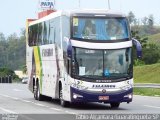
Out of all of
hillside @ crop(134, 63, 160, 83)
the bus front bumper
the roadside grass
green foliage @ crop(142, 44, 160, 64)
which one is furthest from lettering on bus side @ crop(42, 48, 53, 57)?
green foliage @ crop(142, 44, 160, 64)

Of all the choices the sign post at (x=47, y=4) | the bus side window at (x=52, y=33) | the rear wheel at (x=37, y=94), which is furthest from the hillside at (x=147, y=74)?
the bus side window at (x=52, y=33)

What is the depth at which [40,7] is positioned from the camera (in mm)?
75188

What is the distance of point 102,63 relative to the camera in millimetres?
23453

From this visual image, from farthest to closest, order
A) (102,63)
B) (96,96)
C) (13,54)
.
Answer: (13,54), (102,63), (96,96)

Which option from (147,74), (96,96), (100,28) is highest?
(100,28)

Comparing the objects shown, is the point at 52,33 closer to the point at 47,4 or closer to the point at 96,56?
the point at 96,56

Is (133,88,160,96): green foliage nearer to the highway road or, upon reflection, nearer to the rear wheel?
the rear wheel

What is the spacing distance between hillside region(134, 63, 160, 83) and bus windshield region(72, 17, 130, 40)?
3753 centimetres

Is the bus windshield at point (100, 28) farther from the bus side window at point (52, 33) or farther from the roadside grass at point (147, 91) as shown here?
the roadside grass at point (147, 91)

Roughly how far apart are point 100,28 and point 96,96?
266 centimetres

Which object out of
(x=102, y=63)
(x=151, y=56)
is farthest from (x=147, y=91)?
(x=151, y=56)

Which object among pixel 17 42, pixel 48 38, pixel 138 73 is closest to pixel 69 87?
pixel 48 38

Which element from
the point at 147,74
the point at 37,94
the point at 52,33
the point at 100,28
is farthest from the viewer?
the point at 147,74

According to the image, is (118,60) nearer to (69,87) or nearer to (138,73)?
(69,87)
